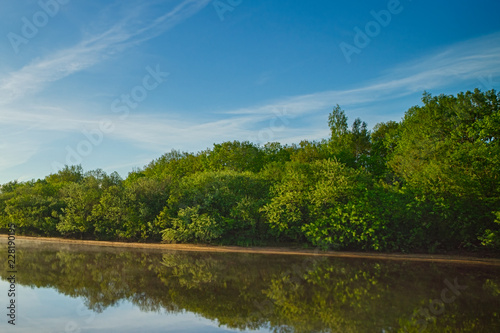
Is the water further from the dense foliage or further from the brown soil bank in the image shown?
the dense foliage

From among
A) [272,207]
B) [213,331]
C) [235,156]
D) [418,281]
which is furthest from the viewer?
[235,156]

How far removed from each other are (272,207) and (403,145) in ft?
48.9

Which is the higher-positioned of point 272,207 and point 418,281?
point 272,207

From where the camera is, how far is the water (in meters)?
9.71

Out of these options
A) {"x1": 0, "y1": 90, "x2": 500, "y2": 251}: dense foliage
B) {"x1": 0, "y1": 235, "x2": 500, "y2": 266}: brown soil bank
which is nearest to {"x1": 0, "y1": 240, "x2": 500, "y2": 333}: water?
{"x1": 0, "y1": 235, "x2": 500, "y2": 266}: brown soil bank

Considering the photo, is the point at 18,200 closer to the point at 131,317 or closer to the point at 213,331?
the point at 131,317

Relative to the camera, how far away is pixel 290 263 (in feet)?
66.2

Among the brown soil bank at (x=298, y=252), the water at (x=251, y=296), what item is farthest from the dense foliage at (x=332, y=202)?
the water at (x=251, y=296)

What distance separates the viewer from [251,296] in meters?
12.5

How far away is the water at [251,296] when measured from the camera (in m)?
9.71

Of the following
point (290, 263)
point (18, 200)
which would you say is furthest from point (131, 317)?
point (18, 200)

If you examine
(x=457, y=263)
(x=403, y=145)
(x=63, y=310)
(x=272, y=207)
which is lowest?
(x=457, y=263)

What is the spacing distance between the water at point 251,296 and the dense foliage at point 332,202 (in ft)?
13.6

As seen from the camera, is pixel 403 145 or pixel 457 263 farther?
pixel 403 145
